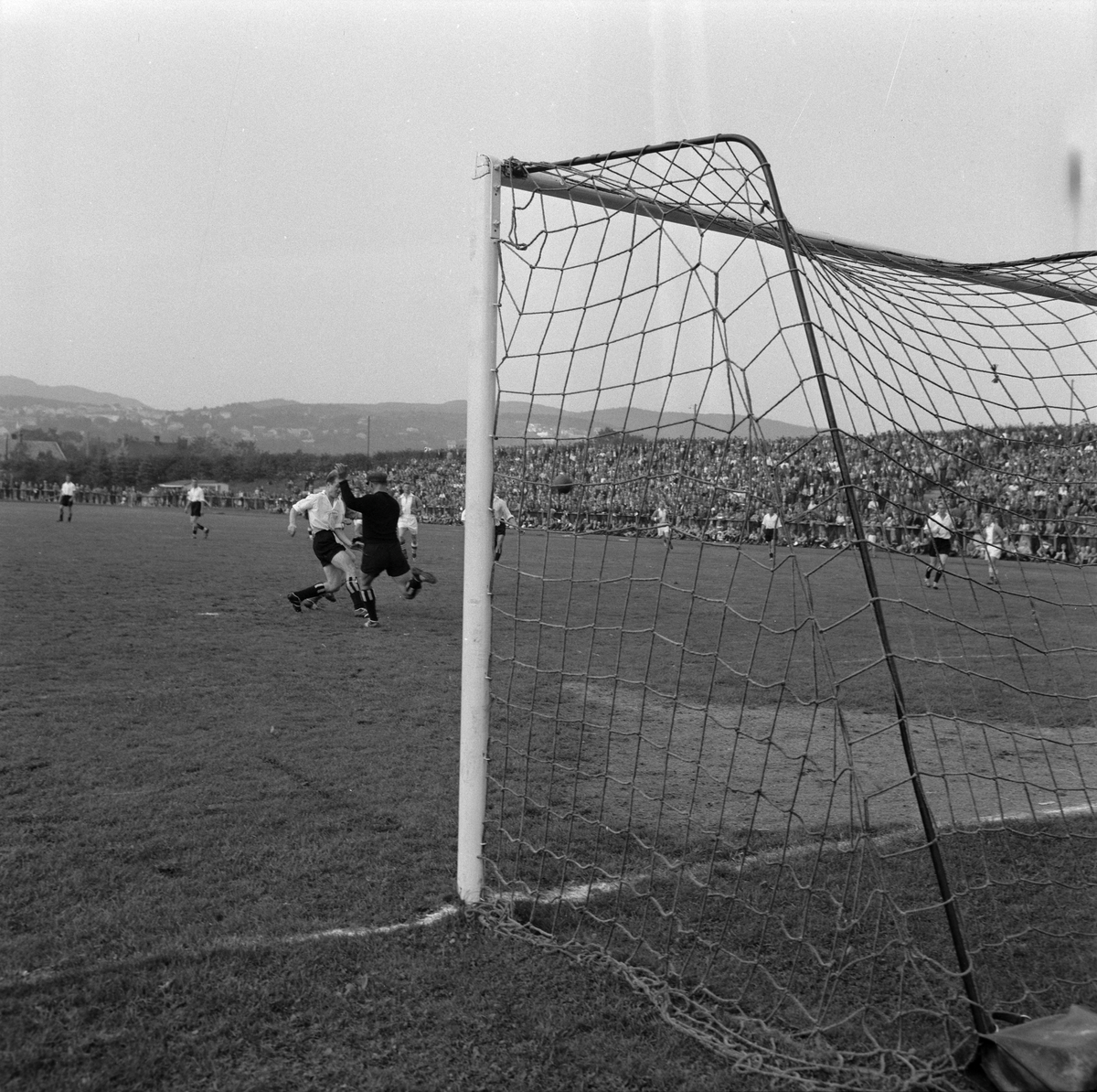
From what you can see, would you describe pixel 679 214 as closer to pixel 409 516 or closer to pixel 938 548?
pixel 938 548

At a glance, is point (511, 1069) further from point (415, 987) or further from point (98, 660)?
point (98, 660)

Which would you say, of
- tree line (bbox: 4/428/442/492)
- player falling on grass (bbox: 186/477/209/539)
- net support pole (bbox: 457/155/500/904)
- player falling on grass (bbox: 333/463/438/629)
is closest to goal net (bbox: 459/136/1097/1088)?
net support pole (bbox: 457/155/500/904)

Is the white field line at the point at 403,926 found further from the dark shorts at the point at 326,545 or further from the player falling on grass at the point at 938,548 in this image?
the dark shorts at the point at 326,545

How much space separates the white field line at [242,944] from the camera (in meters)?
3.12

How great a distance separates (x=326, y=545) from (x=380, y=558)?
0.99 metres

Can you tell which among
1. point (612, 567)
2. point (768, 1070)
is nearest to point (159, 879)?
point (768, 1070)

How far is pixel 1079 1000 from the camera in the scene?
321 cm

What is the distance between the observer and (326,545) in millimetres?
12062

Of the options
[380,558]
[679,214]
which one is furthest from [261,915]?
[380,558]

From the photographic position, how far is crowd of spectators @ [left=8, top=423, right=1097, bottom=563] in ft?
12.1

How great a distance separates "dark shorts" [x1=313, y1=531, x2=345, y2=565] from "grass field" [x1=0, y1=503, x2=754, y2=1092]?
4.03 metres

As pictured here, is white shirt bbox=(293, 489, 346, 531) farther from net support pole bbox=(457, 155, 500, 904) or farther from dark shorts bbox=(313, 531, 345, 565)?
net support pole bbox=(457, 155, 500, 904)

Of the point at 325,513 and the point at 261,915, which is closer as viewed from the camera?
the point at 261,915

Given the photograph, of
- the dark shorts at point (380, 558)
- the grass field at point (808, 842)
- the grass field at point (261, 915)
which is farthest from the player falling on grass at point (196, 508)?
the grass field at point (808, 842)
